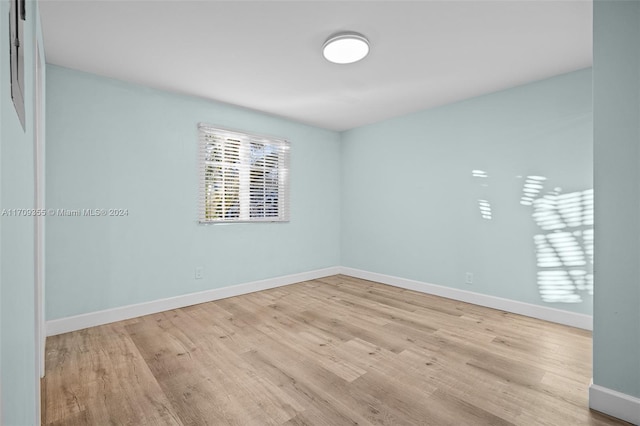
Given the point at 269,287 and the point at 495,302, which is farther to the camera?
the point at 269,287

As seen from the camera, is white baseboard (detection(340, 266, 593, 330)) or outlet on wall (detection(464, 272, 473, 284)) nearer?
white baseboard (detection(340, 266, 593, 330))

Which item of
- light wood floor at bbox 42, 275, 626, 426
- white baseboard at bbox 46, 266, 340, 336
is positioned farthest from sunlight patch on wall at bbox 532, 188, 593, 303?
white baseboard at bbox 46, 266, 340, 336

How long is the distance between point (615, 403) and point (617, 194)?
1132mm

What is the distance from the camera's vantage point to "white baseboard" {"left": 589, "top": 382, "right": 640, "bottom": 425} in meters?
1.59

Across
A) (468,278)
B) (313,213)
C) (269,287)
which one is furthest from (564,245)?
(269,287)

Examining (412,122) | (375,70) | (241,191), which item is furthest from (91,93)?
(412,122)

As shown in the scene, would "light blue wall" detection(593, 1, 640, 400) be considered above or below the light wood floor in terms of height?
above

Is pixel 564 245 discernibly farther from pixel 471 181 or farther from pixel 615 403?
pixel 615 403

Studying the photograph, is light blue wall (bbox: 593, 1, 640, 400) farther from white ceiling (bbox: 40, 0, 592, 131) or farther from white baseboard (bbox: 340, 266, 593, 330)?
white baseboard (bbox: 340, 266, 593, 330)

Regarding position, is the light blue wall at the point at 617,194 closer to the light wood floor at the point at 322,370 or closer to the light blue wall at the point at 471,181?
the light wood floor at the point at 322,370

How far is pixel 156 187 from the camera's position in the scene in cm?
333

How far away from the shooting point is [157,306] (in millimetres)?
3307

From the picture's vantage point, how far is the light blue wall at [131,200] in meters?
2.80

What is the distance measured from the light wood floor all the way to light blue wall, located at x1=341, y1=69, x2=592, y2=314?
0.65 m
